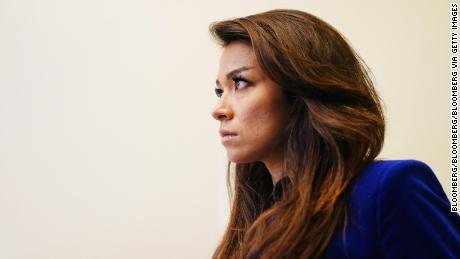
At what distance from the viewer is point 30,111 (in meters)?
1.31

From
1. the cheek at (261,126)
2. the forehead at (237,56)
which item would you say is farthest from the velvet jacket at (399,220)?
the forehead at (237,56)

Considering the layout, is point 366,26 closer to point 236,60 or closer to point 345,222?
point 236,60

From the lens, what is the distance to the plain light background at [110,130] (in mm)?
1282

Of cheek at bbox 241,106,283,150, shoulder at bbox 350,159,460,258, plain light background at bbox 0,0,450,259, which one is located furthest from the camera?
plain light background at bbox 0,0,450,259

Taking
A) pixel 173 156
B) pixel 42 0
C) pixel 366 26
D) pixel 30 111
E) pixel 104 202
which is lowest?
pixel 104 202

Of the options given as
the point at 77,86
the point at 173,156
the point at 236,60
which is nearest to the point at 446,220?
the point at 236,60

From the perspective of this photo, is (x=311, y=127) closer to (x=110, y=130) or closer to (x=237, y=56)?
(x=237, y=56)

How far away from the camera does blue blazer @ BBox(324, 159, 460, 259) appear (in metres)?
0.66

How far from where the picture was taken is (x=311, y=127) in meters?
0.82

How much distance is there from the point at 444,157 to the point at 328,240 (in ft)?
3.72

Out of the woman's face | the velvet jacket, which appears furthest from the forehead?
the velvet jacket

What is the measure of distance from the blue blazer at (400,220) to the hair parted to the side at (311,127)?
34 mm

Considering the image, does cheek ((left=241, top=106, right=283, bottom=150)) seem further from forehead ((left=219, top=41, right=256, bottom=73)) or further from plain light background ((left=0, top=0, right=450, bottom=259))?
plain light background ((left=0, top=0, right=450, bottom=259))

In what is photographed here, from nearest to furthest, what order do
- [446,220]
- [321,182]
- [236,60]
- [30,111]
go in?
[446,220], [321,182], [236,60], [30,111]
